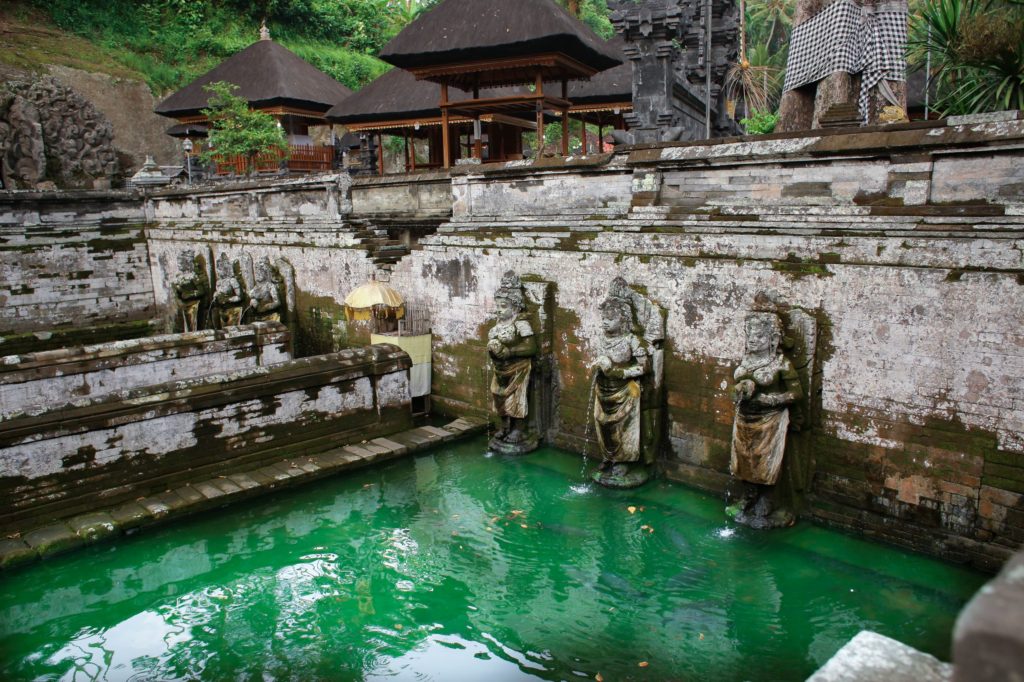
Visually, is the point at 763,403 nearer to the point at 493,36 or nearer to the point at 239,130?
the point at 493,36

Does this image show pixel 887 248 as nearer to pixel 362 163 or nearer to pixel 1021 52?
pixel 1021 52

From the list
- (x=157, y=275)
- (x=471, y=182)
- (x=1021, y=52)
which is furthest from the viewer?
(x=157, y=275)

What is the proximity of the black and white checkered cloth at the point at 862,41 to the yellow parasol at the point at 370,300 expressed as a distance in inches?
219

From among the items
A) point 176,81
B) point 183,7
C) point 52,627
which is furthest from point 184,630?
point 183,7

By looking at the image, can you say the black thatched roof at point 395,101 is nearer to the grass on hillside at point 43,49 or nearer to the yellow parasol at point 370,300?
the yellow parasol at point 370,300

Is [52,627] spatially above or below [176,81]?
below

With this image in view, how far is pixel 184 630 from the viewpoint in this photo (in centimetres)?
510

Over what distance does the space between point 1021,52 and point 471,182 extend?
6122 mm

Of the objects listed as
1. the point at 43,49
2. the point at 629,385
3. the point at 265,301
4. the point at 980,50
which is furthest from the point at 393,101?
the point at 43,49

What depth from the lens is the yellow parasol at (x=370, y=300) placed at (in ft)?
29.9

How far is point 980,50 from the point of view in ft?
25.2

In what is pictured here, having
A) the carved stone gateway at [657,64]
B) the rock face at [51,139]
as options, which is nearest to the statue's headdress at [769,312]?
the carved stone gateway at [657,64]

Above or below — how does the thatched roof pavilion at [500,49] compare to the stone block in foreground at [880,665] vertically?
above

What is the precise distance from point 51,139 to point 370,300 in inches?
674
